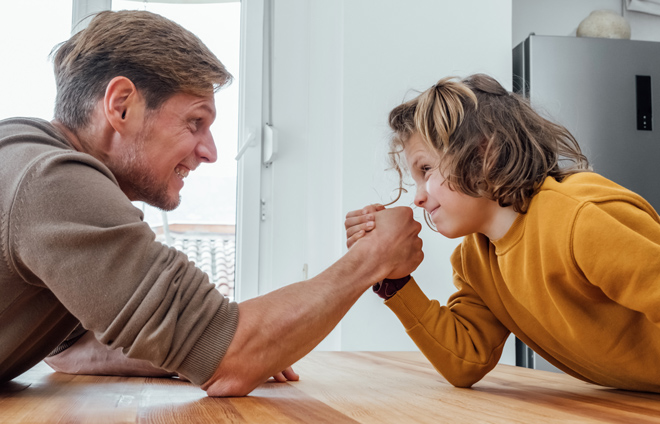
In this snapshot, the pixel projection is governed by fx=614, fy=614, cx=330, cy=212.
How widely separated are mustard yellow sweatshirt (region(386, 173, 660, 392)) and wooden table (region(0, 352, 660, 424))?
5 cm

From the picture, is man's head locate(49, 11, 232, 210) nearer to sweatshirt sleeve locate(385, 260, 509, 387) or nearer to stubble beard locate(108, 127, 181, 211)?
stubble beard locate(108, 127, 181, 211)

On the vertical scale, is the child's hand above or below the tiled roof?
above

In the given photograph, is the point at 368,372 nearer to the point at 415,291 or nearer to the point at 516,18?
the point at 415,291

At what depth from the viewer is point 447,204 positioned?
3.65 feet

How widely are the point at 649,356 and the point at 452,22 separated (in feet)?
4.82

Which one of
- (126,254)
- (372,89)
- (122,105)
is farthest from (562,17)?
(126,254)

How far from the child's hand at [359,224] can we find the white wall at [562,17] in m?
2.08

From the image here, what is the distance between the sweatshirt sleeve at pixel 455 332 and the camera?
1001 millimetres

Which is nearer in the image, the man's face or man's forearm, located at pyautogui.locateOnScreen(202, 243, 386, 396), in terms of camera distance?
man's forearm, located at pyautogui.locateOnScreen(202, 243, 386, 396)

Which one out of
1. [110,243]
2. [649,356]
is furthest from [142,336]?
[649,356]

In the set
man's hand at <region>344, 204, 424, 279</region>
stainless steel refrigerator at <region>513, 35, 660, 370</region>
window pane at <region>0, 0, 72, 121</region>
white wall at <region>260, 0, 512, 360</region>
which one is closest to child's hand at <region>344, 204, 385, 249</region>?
man's hand at <region>344, 204, 424, 279</region>

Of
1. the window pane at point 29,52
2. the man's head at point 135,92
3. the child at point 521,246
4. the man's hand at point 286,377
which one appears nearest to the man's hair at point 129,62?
the man's head at point 135,92

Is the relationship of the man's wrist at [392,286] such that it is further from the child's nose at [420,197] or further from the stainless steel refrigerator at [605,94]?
the stainless steel refrigerator at [605,94]

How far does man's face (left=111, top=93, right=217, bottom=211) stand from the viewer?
106cm
